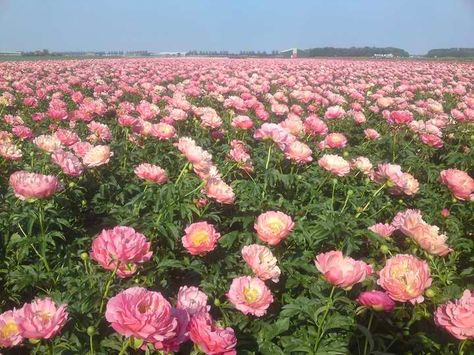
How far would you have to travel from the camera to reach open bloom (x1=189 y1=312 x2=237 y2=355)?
1180 millimetres

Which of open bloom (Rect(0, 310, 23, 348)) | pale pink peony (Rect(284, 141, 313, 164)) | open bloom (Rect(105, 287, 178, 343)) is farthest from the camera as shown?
pale pink peony (Rect(284, 141, 313, 164))

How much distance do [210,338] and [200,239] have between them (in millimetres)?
805

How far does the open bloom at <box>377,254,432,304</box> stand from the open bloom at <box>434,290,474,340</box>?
0.39 ft

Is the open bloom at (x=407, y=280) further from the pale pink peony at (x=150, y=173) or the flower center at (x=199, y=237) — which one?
the pale pink peony at (x=150, y=173)

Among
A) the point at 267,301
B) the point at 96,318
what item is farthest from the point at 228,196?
the point at 96,318

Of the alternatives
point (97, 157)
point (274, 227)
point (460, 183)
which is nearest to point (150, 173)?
point (97, 157)

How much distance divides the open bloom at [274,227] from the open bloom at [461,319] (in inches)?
29.4

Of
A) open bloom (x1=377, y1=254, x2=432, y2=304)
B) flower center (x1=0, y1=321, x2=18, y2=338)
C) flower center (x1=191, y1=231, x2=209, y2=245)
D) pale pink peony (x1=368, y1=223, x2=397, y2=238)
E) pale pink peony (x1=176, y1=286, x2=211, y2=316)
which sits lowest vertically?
pale pink peony (x1=368, y1=223, x2=397, y2=238)

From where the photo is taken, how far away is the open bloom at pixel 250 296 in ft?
5.27

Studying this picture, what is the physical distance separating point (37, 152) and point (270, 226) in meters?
2.21

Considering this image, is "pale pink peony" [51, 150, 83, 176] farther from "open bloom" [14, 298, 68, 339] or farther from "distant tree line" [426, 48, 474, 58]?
"distant tree line" [426, 48, 474, 58]

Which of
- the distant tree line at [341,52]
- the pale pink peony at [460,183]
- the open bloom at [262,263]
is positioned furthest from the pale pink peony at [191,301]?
the distant tree line at [341,52]

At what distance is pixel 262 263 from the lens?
177cm

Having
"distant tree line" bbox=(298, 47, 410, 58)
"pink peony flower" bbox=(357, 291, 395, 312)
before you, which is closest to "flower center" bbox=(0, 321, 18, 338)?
"pink peony flower" bbox=(357, 291, 395, 312)
